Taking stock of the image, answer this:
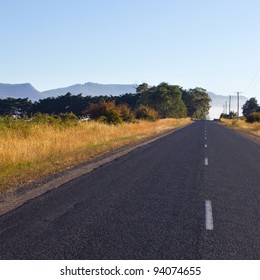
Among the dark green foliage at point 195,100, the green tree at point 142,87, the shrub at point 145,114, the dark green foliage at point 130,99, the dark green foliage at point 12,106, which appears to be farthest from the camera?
the dark green foliage at point 195,100

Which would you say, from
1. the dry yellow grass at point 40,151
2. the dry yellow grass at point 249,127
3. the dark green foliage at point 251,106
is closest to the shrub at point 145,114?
the dry yellow grass at point 249,127

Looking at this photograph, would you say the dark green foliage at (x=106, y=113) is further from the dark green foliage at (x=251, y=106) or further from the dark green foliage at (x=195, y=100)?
the dark green foliage at (x=251, y=106)

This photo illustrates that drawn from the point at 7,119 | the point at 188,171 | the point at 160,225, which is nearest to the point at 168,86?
the point at 7,119

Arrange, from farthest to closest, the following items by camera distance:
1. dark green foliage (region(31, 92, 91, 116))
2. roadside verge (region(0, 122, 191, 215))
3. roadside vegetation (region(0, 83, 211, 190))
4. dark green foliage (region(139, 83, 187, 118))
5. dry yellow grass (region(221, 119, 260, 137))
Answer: dark green foliage (region(139, 83, 187, 118)), dark green foliage (region(31, 92, 91, 116)), dry yellow grass (region(221, 119, 260, 137)), roadside vegetation (region(0, 83, 211, 190)), roadside verge (region(0, 122, 191, 215))

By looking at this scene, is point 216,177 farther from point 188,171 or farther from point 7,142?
point 7,142

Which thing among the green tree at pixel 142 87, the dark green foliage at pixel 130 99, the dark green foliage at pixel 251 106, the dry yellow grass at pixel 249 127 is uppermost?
the green tree at pixel 142 87

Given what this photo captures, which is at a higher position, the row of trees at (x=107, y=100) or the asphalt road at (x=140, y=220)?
the row of trees at (x=107, y=100)

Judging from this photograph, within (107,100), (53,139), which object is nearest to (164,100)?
(107,100)

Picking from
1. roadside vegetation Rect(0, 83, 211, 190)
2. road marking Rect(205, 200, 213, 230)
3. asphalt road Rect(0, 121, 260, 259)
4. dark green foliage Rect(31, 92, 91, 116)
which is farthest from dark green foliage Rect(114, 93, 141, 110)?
road marking Rect(205, 200, 213, 230)

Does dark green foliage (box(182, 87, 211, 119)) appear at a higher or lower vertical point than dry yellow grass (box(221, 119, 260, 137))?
higher

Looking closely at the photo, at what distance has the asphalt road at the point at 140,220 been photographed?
18.9 feet

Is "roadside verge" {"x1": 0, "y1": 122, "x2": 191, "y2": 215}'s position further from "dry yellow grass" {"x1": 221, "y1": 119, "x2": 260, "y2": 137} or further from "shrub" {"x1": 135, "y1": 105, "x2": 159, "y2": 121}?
"shrub" {"x1": 135, "y1": 105, "x2": 159, "y2": 121}

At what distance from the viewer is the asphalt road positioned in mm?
5766

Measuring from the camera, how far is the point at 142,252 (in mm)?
5641
